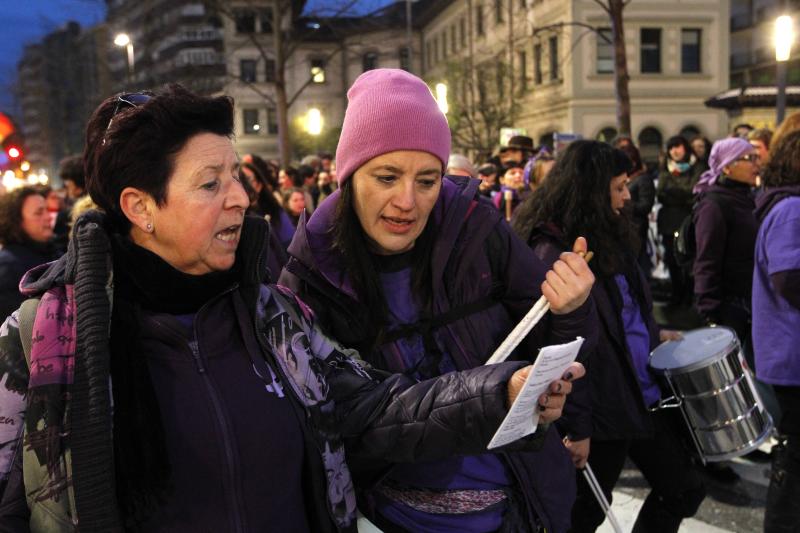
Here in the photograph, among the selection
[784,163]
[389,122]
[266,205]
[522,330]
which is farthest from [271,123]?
[522,330]

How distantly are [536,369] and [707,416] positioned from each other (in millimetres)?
2037

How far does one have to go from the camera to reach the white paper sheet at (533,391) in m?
1.50

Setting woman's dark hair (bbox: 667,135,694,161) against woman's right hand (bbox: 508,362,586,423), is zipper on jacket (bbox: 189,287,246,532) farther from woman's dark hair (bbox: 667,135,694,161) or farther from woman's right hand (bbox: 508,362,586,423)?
woman's dark hair (bbox: 667,135,694,161)

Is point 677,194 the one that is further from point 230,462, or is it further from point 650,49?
point 650,49

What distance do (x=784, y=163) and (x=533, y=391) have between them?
2.42 meters

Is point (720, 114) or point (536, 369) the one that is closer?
point (536, 369)

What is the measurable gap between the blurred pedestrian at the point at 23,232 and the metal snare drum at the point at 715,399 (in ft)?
12.1

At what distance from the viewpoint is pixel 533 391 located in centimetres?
158

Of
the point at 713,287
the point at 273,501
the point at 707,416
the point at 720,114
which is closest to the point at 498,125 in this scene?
the point at 720,114

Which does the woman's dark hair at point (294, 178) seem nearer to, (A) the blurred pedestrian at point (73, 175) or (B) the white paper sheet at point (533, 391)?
(A) the blurred pedestrian at point (73, 175)

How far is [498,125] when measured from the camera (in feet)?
88.3

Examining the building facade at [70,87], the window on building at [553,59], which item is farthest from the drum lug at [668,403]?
Result: the building facade at [70,87]

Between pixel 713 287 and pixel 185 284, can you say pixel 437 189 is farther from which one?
pixel 713 287

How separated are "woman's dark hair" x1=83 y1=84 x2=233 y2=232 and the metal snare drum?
7.81 ft
